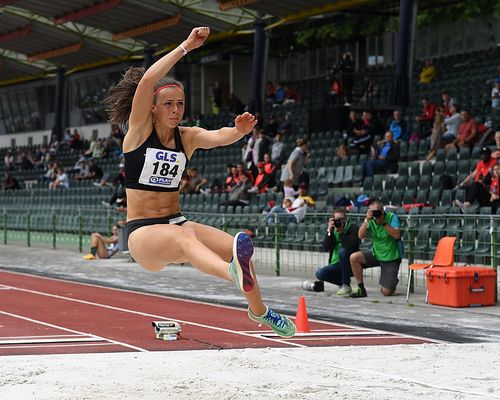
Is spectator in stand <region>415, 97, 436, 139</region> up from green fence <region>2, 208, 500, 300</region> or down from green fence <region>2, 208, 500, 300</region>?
up

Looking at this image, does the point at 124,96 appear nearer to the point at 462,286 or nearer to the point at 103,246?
the point at 462,286

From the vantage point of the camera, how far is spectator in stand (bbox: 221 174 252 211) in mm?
25484

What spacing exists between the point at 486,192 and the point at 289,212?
4.67 m

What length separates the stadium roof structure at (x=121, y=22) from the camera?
34.9m

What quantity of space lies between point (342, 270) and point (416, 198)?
14.7 feet

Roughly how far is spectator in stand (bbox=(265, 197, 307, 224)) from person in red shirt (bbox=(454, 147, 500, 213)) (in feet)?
11.2

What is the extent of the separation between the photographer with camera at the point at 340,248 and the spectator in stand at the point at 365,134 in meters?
8.68

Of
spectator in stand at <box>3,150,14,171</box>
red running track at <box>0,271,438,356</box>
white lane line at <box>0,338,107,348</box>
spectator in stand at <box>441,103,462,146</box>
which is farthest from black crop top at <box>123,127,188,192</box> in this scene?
spectator in stand at <box>3,150,14,171</box>

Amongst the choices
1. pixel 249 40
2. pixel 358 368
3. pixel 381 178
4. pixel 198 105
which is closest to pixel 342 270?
pixel 381 178

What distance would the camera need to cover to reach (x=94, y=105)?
184ft

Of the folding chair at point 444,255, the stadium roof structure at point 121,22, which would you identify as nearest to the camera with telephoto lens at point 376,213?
the folding chair at point 444,255

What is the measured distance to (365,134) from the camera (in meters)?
25.9

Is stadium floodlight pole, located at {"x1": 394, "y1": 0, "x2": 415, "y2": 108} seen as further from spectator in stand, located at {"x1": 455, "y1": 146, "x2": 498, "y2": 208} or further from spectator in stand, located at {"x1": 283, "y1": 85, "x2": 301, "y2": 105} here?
spectator in stand, located at {"x1": 455, "y1": 146, "x2": 498, "y2": 208}

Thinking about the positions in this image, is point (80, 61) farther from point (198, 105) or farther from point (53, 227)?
point (53, 227)
